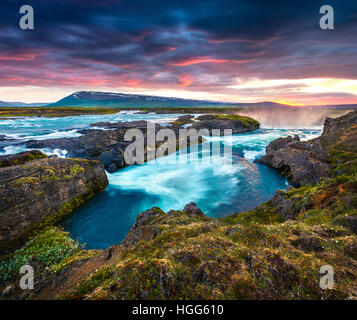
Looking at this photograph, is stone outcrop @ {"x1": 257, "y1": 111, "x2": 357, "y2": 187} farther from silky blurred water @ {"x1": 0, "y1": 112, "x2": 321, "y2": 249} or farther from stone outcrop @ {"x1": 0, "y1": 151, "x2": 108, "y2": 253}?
stone outcrop @ {"x1": 0, "y1": 151, "x2": 108, "y2": 253}

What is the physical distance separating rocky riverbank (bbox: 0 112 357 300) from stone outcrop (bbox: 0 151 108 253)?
1.33 meters

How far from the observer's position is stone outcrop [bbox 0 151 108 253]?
832cm

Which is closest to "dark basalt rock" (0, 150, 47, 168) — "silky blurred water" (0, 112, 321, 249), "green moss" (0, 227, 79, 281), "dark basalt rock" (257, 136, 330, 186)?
"silky blurred water" (0, 112, 321, 249)

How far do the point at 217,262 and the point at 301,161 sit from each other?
16.8 metres

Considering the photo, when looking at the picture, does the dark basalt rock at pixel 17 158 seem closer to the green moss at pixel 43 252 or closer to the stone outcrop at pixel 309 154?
the green moss at pixel 43 252

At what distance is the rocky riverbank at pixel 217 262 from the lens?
3479 millimetres

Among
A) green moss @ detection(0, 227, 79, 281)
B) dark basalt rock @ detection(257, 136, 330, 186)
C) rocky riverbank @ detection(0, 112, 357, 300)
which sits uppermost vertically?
dark basalt rock @ detection(257, 136, 330, 186)

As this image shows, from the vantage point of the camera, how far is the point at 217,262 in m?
4.14

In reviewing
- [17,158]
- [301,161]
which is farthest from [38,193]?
[301,161]

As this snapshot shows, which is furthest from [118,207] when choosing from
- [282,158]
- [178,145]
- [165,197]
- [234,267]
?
[178,145]

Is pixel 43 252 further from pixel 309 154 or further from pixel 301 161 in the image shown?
pixel 309 154

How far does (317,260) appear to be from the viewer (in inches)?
162

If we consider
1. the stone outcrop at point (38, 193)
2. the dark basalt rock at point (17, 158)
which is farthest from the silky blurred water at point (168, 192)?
the dark basalt rock at point (17, 158)
